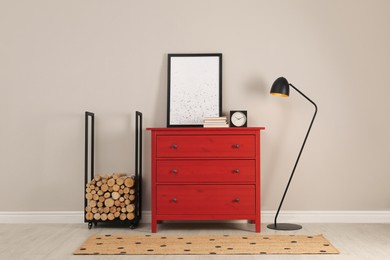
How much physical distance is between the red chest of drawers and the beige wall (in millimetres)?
480

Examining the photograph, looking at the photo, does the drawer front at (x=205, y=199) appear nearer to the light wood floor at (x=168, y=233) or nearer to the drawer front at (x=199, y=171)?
the drawer front at (x=199, y=171)

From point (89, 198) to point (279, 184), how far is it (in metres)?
1.58

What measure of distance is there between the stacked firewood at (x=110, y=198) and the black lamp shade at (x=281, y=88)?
1335mm

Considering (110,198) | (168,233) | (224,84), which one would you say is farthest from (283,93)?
(110,198)

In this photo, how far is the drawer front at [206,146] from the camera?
170 inches

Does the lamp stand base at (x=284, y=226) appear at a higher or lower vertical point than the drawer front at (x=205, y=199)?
lower

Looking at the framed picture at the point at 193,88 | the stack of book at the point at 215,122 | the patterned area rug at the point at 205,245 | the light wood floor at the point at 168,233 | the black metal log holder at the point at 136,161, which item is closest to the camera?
the light wood floor at the point at 168,233

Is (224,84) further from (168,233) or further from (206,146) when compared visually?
(168,233)

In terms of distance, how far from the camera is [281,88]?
4438mm

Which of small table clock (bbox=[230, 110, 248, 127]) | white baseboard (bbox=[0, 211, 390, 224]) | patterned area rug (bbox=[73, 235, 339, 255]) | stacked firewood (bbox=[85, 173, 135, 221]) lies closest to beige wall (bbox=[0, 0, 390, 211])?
white baseboard (bbox=[0, 211, 390, 224])

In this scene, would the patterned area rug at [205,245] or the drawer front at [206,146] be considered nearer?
A: the patterned area rug at [205,245]

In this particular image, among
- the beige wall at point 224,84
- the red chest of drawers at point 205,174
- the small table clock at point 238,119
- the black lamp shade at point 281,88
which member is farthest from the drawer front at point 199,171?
the black lamp shade at point 281,88

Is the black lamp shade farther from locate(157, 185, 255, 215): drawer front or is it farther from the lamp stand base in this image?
the lamp stand base

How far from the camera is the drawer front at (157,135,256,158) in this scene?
4312 mm
